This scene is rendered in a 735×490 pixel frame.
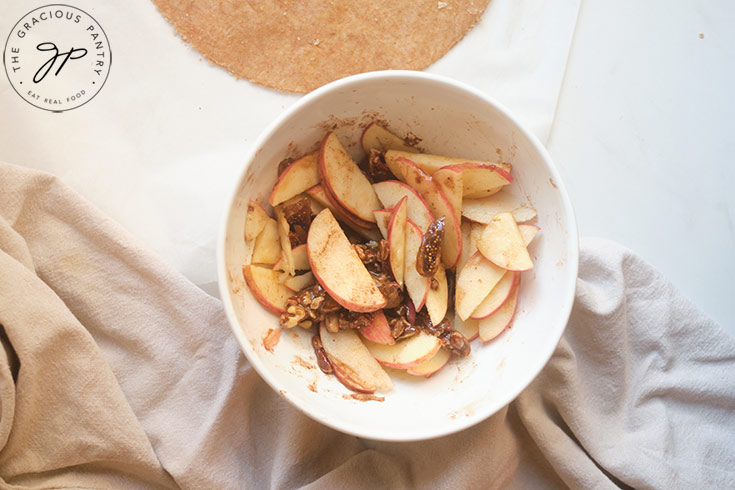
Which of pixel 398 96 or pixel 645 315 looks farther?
pixel 645 315

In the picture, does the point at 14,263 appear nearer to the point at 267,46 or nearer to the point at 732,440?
the point at 267,46

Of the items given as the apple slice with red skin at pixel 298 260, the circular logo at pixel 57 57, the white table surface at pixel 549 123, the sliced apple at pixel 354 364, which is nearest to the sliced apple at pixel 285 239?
the apple slice with red skin at pixel 298 260

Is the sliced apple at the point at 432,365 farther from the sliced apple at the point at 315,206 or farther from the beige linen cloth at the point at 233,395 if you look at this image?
the sliced apple at the point at 315,206

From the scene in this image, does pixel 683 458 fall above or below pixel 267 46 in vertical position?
below

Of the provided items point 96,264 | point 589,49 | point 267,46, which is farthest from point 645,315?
point 96,264

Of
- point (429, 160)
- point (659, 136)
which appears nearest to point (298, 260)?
point (429, 160)

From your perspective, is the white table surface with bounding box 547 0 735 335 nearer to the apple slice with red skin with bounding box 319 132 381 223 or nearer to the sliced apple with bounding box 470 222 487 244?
the sliced apple with bounding box 470 222 487 244

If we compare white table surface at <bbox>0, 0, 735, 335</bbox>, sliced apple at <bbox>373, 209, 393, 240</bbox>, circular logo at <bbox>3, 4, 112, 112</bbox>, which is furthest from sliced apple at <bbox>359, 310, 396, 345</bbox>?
circular logo at <bbox>3, 4, 112, 112</bbox>
